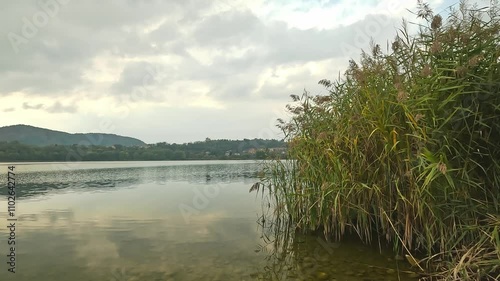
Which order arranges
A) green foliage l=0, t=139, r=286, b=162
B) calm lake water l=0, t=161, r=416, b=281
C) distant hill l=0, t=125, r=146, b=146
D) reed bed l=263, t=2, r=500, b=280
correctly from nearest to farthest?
reed bed l=263, t=2, r=500, b=280 → calm lake water l=0, t=161, r=416, b=281 → green foliage l=0, t=139, r=286, b=162 → distant hill l=0, t=125, r=146, b=146

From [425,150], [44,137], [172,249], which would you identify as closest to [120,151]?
[44,137]

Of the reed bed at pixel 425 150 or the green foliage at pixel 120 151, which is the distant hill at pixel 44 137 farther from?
the reed bed at pixel 425 150

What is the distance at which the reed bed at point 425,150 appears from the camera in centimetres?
407

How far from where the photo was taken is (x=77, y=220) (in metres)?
9.48

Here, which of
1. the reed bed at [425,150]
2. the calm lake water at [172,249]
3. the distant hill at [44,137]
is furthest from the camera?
the distant hill at [44,137]

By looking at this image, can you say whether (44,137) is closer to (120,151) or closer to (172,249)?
(120,151)

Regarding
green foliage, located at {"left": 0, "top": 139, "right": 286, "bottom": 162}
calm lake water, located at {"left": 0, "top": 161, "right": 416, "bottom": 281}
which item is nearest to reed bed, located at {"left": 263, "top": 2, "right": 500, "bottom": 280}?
calm lake water, located at {"left": 0, "top": 161, "right": 416, "bottom": 281}

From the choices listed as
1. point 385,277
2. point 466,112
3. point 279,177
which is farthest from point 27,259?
point 466,112

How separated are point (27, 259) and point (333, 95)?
7.00m

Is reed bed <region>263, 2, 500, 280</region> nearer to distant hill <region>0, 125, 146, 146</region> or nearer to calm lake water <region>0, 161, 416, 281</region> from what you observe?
calm lake water <region>0, 161, 416, 281</region>

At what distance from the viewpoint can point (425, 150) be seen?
4.18 m

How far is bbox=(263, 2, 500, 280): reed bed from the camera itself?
407 centimetres

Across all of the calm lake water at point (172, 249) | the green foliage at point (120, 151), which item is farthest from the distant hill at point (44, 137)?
the calm lake water at point (172, 249)

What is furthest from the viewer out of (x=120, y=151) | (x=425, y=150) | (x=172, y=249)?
(x=120, y=151)
